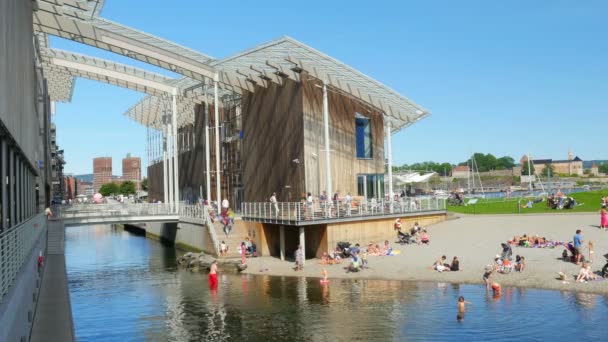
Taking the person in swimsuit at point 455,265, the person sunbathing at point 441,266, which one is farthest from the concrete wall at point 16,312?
the person in swimsuit at point 455,265

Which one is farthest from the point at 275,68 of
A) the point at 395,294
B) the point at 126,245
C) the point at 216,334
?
the point at 126,245

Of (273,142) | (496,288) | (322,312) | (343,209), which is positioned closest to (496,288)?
(496,288)

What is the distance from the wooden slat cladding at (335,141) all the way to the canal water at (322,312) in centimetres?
1072

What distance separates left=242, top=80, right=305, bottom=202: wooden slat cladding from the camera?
39.5m

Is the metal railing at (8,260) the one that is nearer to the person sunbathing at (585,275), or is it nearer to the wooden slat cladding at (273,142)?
the person sunbathing at (585,275)

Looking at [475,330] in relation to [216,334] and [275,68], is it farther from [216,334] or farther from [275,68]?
[275,68]

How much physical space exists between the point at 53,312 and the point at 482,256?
21942 mm

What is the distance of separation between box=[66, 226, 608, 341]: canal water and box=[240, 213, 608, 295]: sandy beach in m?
1.13

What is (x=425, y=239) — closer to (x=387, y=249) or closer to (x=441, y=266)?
(x=387, y=249)

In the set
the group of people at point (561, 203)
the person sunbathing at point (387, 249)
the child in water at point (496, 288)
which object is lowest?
the child in water at point (496, 288)

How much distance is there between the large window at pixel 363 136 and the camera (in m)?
41.5

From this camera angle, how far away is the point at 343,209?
3412 cm

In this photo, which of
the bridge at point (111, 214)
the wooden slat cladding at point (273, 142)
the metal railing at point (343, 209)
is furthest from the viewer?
the bridge at point (111, 214)

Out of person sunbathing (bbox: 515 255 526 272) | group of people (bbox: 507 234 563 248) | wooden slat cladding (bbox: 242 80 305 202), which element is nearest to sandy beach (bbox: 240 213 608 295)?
person sunbathing (bbox: 515 255 526 272)
